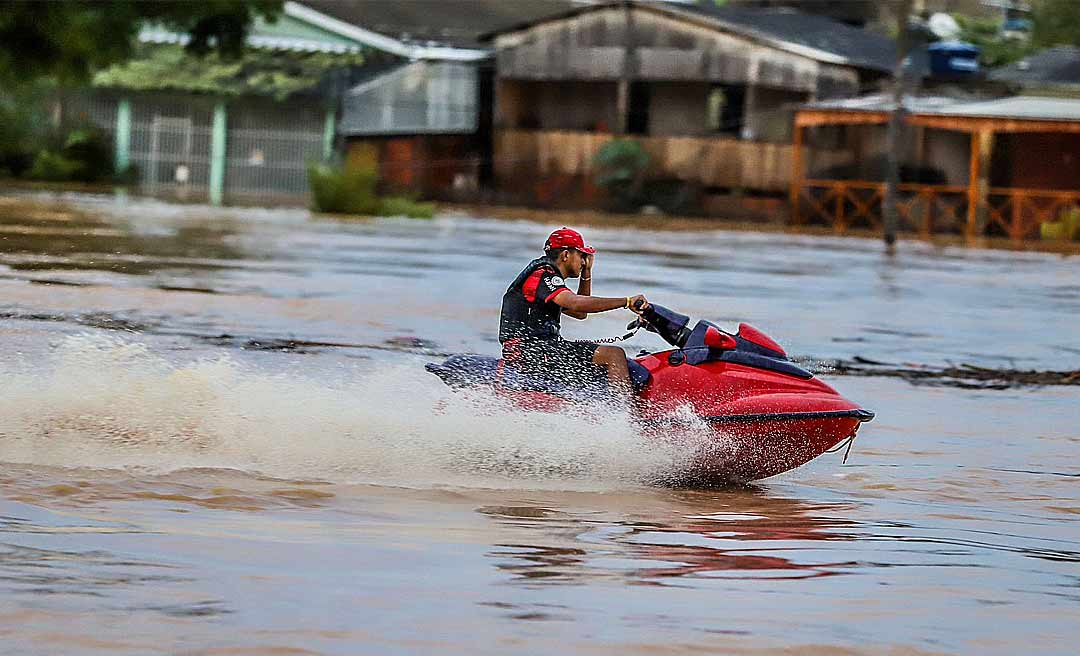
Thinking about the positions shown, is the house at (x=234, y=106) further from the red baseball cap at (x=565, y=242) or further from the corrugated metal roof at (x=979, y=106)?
the red baseball cap at (x=565, y=242)

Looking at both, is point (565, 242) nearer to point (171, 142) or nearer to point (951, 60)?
point (171, 142)

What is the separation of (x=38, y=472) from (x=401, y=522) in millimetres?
1890

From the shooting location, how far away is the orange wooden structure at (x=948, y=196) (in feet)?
128

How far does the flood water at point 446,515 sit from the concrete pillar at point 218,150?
29.5 metres

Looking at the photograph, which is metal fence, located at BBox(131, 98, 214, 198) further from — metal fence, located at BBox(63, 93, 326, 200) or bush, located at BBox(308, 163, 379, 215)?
bush, located at BBox(308, 163, 379, 215)

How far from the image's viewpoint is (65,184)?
42938 millimetres

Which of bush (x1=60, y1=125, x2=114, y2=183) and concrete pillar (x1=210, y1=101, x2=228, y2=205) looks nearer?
bush (x1=60, y1=125, x2=114, y2=183)

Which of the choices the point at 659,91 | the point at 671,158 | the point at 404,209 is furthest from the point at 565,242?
the point at 659,91

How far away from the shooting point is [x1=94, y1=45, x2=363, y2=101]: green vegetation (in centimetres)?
4472

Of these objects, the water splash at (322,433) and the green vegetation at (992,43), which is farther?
the green vegetation at (992,43)

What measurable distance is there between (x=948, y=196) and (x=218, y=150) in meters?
17.7

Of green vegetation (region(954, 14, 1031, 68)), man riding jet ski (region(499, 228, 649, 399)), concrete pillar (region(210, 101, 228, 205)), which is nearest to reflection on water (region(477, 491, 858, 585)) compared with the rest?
man riding jet ski (region(499, 228, 649, 399))

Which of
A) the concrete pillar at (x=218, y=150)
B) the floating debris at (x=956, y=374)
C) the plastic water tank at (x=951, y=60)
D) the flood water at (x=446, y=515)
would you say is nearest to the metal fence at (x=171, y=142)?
the concrete pillar at (x=218, y=150)

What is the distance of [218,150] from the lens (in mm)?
46469
